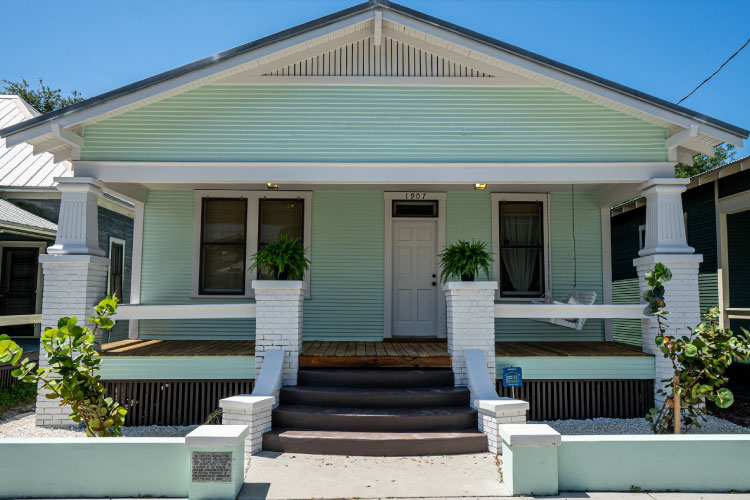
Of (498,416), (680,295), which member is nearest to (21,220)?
(498,416)

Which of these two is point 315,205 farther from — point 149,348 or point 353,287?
point 149,348

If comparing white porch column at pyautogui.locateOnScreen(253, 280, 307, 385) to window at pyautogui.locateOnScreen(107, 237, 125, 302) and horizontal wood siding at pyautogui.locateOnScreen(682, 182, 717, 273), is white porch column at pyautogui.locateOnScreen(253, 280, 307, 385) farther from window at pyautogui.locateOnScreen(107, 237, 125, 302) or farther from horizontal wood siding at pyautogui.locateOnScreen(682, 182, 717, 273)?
horizontal wood siding at pyautogui.locateOnScreen(682, 182, 717, 273)

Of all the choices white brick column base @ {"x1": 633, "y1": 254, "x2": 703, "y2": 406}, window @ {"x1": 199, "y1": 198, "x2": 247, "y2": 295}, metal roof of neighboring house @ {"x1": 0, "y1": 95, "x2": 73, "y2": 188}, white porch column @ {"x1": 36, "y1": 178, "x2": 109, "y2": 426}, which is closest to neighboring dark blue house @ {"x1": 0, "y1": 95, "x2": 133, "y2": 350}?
metal roof of neighboring house @ {"x1": 0, "y1": 95, "x2": 73, "y2": 188}

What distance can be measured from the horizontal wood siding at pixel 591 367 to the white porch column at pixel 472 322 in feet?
2.36

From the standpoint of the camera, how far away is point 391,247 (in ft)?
28.0

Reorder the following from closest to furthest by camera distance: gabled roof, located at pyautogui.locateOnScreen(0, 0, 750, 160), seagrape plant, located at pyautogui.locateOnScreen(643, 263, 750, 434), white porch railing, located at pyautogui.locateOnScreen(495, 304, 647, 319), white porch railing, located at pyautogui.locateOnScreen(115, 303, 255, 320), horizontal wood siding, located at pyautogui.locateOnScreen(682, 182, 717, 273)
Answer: seagrape plant, located at pyautogui.locateOnScreen(643, 263, 750, 434) < gabled roof, located at pyautogui.locateOnScreen(0, 0, 750, 160) < white porch railing, located at pyautogui.locateOnScreen(115, 303, 255, 320) < white porch railing, located at pyautogui.locateOnScreen(495, 304, 647, 319) < horizontal wood siding, located at pyautogui.locateOnScreen(682, 182, 717, 273)

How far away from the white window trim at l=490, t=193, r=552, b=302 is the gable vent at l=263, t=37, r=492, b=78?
→ 94.1 inches

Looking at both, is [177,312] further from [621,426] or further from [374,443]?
[621,426]

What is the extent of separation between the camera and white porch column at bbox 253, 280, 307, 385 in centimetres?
618

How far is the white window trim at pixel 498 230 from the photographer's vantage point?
854 centimetres

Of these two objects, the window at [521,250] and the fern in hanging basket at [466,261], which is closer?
the fern in hanging basket at [466,261]

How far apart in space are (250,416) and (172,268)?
4.26 m

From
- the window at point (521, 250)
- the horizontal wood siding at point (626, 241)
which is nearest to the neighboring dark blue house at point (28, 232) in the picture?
the window at point (521, 250)

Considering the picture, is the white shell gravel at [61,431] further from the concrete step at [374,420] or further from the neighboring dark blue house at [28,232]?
the neighboring dark blue house at [28,232]
